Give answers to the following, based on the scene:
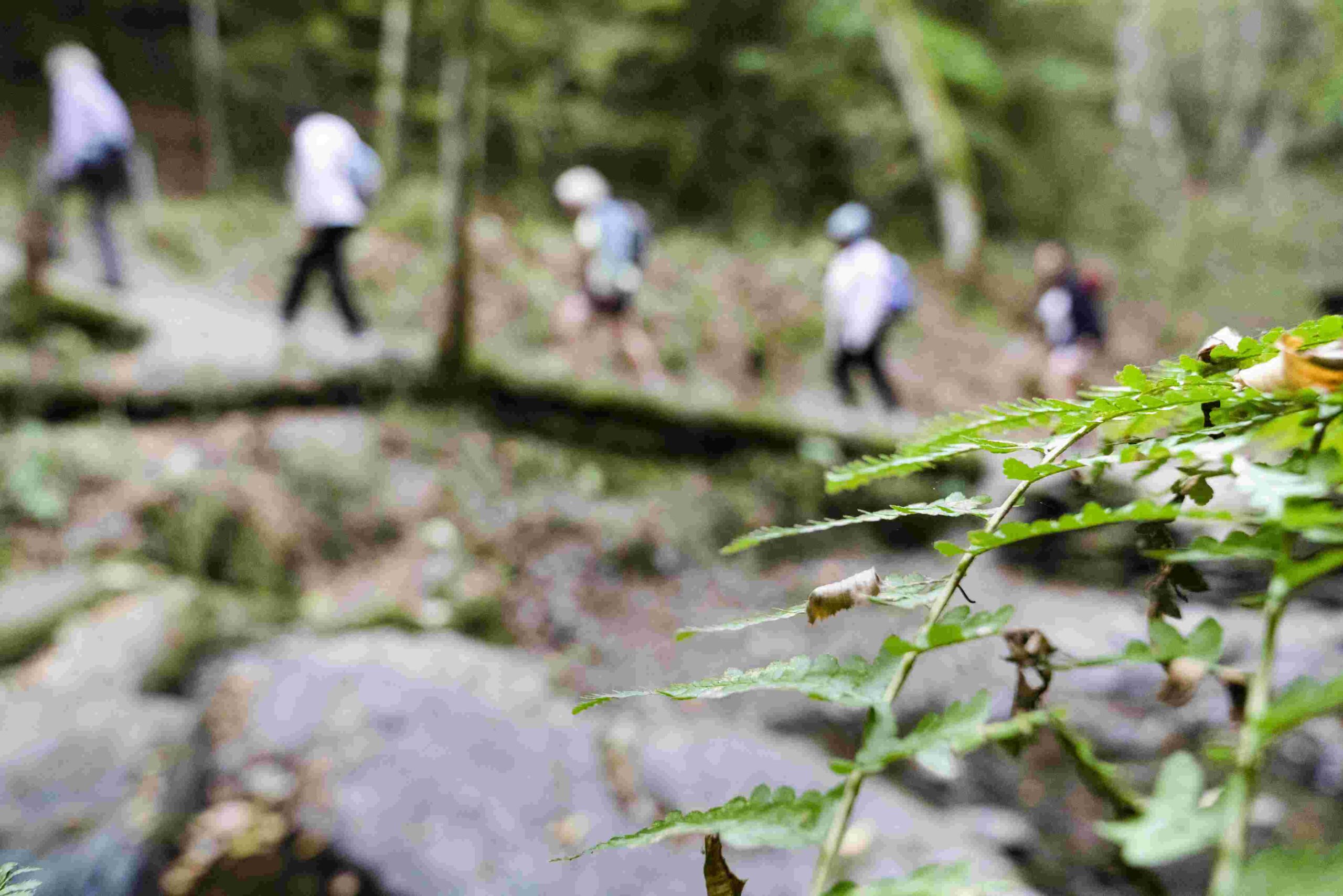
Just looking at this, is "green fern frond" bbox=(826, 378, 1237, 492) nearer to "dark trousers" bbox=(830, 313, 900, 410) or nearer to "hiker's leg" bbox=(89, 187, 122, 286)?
"dark trousers" bbox=(830, 313, 900, 410)

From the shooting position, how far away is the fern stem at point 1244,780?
0.36 m

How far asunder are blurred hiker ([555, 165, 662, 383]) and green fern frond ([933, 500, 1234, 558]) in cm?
591

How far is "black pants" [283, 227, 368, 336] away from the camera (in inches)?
225

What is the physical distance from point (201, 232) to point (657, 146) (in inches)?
250

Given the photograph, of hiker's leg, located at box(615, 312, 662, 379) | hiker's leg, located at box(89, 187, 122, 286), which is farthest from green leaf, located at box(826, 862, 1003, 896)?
hiker's leg, located at box(89, 187, 122, 286)

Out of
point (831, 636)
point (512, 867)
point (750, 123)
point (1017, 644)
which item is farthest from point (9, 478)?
point (750, 123)

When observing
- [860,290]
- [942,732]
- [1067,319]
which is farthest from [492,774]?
[1067,319]

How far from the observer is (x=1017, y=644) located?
2.21 feet

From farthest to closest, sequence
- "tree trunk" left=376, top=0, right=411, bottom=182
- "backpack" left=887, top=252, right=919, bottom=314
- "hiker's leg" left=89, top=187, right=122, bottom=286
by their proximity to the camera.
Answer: "tree trunk" left=376, top=0, right=411, bottom=182 < "backpack" left=887, top=252, right=919, bottom=314 < "hiker's leg" left=89, top=187, right=122, bottom=286

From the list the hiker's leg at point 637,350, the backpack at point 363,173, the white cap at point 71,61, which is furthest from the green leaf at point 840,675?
the white cap at point 71,61

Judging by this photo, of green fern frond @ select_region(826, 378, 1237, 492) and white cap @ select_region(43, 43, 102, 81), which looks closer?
green fern frond @ select_region(826, 378, 1237, 492)

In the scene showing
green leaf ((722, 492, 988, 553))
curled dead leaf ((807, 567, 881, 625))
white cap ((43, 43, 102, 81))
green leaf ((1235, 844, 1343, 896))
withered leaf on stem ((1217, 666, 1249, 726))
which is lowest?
withered leaf on stem ((1217, 666, 1249, 726))

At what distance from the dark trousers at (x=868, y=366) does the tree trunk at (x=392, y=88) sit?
16.3 feet

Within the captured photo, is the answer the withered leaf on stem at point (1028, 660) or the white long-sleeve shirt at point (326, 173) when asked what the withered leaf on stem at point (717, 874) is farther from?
the white long-sleeve shirt at point (326, 173)
